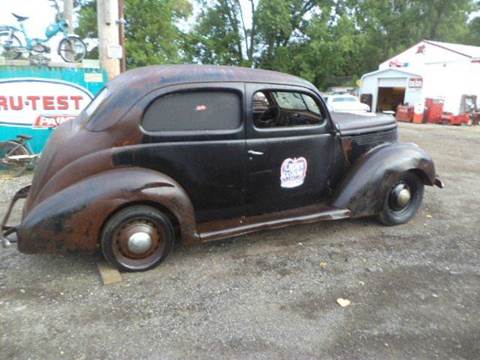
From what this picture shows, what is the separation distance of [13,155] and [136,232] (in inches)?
169

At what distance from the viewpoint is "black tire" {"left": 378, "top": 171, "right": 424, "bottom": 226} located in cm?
454

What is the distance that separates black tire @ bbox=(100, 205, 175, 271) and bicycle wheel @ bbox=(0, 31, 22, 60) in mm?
7613

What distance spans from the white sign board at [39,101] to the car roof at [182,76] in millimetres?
3421

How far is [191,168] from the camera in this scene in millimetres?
3543

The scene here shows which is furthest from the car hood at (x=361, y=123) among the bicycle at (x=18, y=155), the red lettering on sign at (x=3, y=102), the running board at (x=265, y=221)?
the red lettering on sign at (x=3, y=102)

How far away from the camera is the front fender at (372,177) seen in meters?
4.22

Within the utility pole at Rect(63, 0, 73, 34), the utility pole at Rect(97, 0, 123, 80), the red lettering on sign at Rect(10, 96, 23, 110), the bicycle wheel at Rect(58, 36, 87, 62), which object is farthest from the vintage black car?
the utility pole at Rect(63, 0, 73, 34)

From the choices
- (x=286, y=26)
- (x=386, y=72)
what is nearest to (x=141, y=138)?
(x=386, y=72)

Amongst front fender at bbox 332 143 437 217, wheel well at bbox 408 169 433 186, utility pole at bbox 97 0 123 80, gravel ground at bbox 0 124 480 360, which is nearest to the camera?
gravel ground at bbox 0 124 480 360

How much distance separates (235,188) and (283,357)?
172cm

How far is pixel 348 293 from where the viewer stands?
3.24 metres

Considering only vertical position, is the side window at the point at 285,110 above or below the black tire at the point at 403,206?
above

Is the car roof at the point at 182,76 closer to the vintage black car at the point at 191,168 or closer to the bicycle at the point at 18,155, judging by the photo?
the vintage black car at the point at 191,168

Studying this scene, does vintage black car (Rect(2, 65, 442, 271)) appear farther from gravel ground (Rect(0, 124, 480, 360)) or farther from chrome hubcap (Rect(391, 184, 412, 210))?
gravel ground (Rect(0, 124, 480, 360))
